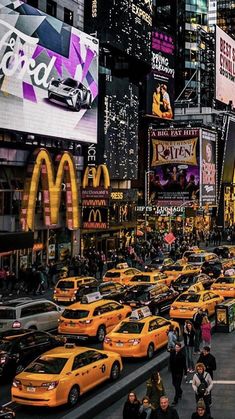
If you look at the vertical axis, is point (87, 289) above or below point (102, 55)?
below

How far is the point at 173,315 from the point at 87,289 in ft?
19.1

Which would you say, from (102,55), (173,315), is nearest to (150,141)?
(102,55)

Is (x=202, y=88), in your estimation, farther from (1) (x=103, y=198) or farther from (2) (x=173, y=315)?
(2) (x=173, y=315)

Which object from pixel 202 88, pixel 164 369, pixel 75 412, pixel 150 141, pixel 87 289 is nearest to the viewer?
pixel 75 412

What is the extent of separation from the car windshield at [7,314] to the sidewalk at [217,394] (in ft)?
21.3

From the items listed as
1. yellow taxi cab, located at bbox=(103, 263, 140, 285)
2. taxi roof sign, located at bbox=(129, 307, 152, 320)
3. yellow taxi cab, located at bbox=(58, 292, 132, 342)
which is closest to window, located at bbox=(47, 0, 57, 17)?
yellow taxi cab, located at bbox=(103, 263, 140, 285)

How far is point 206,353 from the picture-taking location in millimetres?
15891

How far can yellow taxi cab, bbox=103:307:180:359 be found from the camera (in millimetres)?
20797

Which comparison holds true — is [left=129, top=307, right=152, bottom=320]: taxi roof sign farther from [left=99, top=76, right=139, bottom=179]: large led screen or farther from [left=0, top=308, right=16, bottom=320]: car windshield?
[left=99, top=76, right=139, bottom=179]: large led screen

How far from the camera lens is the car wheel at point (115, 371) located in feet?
60.9

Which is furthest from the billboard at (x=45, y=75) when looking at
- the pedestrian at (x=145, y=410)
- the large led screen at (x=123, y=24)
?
the pedestrian at (x=145, y=410)

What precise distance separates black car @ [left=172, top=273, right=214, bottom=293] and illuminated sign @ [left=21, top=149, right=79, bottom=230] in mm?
11523

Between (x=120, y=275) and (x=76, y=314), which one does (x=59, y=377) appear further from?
(x=120, y=275)

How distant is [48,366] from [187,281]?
1890 cm
